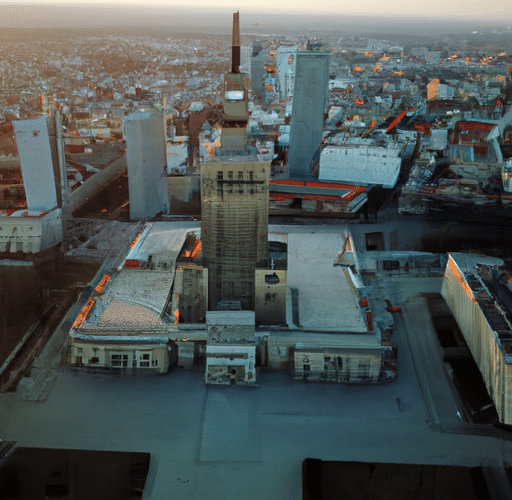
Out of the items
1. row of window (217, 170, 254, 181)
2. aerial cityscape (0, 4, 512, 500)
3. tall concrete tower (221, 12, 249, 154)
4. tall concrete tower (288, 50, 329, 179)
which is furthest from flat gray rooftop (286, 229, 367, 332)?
tall concrete tower (288, 50, 329, 179)

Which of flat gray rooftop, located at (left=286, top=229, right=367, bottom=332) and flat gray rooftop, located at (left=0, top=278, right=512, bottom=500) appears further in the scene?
flat gray rooftop, located at (left=286, top=229, right=367, bottom=332)

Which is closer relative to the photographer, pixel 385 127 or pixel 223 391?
pixel 223 391

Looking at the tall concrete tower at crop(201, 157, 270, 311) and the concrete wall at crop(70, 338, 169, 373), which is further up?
the tall concrete tower at crop(201, 157, 270, 311)

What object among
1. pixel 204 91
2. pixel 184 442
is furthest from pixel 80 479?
pixel 204 91

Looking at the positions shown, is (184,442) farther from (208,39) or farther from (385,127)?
(208,39)

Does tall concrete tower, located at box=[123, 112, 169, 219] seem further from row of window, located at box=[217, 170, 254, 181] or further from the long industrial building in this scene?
the long industrial building

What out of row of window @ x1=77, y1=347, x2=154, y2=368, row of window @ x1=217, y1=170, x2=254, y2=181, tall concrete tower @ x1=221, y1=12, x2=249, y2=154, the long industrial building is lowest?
row of window @ x1=77, y1=347, x2=154, y2=368

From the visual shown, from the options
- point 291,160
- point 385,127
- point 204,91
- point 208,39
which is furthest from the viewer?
point 208,39
